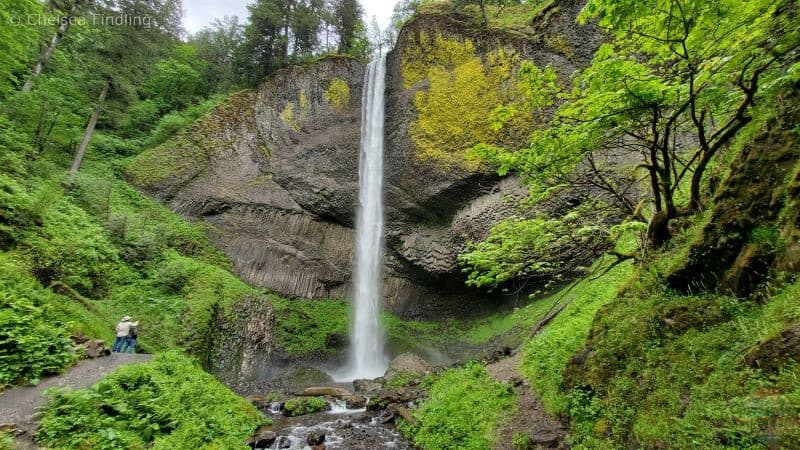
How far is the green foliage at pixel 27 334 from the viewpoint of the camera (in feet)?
18.7

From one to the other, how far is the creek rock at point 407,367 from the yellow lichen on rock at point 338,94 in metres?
15.6

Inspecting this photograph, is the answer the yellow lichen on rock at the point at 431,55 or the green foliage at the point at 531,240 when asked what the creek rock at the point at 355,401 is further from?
the yellow lichen on rock at the point at 431,55

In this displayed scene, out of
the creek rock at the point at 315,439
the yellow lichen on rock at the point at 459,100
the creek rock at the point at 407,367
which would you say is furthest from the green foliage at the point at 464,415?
the yellow lichen on rock at the point at 459,100

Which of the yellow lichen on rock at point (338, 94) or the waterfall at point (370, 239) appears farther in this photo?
the yellow lichen on rock at point (338, 94)

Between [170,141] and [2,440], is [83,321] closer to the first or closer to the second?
[2,440]

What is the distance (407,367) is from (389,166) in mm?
11079

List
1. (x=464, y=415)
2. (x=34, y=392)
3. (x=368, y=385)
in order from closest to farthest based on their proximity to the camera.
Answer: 1. (x=34, y=392)
2. (x=464, y=415)
3. (x=368, y=385)

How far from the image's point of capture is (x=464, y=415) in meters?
8.20

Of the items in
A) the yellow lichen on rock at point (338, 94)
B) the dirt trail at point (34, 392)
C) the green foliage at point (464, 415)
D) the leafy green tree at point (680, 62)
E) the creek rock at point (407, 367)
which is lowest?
the creek rock at point (407, 367)

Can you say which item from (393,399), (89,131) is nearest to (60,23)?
(89,131)

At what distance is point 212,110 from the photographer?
74.1 feet

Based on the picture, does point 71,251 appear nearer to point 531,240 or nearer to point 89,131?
point 89,131

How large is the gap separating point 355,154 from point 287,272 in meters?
7.98

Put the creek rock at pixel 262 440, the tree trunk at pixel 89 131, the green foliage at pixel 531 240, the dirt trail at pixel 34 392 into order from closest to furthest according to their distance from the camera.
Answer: the dirt trail at pixel 34 392
the green foliage at pixel 531 240
the creek rock at pixel 262 440
the tree trunk at pixel 89 131
